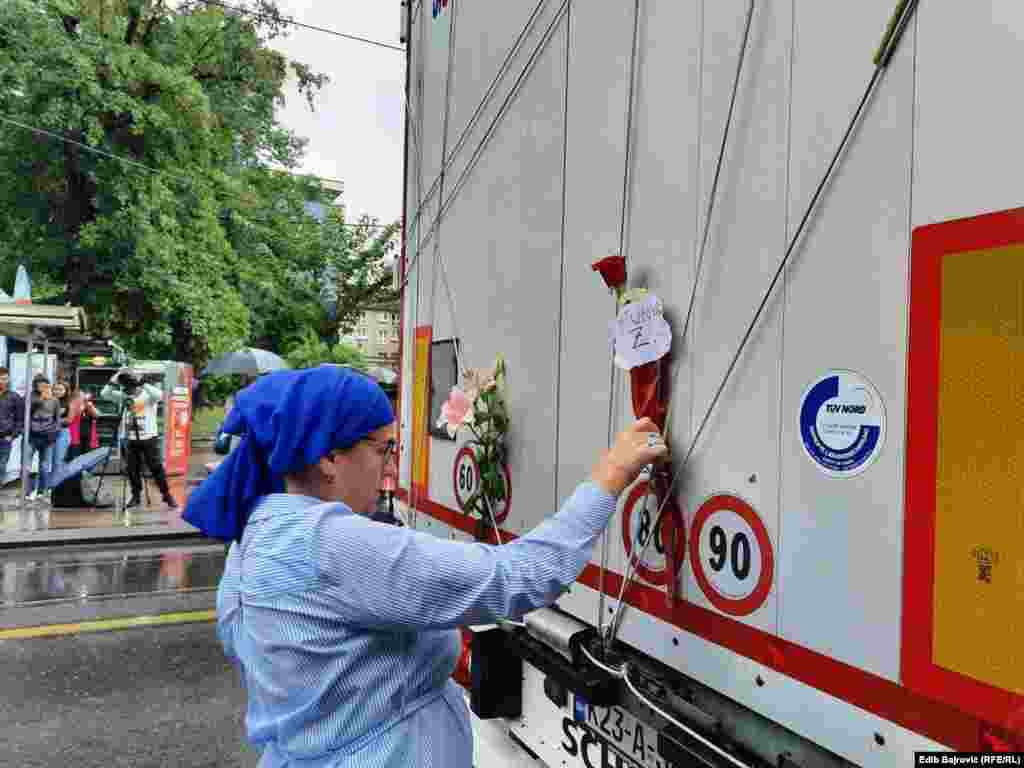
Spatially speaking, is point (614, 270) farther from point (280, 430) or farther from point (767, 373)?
point (280, 430)

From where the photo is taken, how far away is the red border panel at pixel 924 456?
100 centimetres

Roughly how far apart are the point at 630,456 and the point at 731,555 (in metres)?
0.25

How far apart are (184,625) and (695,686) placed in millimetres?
5381

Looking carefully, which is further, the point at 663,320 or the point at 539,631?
the point at 539,631

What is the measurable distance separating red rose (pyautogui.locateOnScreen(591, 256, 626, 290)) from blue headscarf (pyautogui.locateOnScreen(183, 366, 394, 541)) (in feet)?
1.70

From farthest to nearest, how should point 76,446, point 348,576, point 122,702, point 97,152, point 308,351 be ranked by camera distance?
1. point 308,351
2. point 97,152
3. point 76,446
4. point 122,702
5. point 348,576

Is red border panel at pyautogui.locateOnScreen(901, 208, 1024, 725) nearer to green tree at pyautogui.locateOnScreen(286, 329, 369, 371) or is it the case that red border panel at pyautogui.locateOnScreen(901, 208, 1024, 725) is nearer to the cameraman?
the cameraman

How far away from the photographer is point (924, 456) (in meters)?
1.03

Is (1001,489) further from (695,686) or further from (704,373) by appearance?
(695,686)

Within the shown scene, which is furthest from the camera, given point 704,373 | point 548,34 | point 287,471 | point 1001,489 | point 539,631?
point 548,34

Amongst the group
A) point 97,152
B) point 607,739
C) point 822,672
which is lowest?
point 607,739

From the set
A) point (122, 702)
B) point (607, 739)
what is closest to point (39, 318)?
point (122, 702)

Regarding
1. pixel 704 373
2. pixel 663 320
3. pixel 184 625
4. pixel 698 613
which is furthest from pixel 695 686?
pixel 184 625

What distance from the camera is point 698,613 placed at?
4.70 ft
